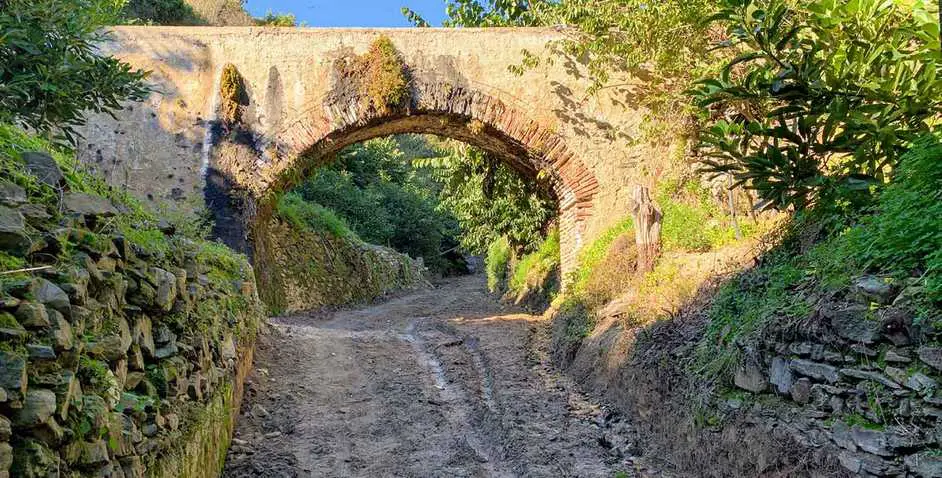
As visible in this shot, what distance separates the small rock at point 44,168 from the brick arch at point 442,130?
7120mm

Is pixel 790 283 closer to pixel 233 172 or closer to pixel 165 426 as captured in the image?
pixel 165 426

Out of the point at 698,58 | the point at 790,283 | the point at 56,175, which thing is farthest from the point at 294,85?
the point at 790,283

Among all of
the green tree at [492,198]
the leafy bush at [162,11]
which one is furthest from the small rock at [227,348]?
the leafy bush at [162,11]

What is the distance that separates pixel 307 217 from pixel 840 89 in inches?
578

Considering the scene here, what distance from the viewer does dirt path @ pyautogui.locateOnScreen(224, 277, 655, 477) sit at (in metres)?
5.43

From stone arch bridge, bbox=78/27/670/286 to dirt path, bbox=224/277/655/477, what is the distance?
108 inches

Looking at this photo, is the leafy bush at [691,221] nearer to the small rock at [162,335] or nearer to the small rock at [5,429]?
the small rock at [162,335]

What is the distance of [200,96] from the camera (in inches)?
413

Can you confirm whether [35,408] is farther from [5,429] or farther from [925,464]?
[925,464]

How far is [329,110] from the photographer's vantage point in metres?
10.4

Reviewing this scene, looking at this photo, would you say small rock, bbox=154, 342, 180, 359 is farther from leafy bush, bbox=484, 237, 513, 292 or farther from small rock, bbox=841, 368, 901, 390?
leafy bush, bbox=484, 237, 513, 292

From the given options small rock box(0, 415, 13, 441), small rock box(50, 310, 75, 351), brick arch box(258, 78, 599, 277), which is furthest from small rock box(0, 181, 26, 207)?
brick arch box(258, 78, 599, 277)

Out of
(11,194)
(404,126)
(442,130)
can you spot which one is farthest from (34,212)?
(442,130)

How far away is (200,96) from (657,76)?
7.40m
